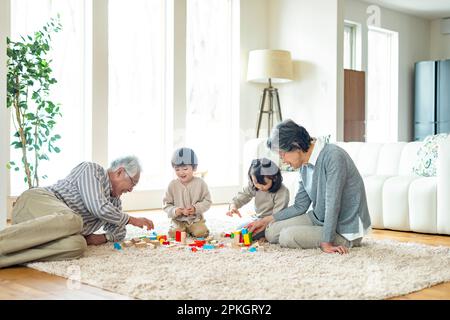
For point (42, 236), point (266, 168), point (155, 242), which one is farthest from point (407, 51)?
point (42, 236)

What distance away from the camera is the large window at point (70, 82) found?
17.3ft

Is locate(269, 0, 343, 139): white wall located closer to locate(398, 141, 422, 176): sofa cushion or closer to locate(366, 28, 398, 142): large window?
locate(398, 141, 422, 176): sofa cushion

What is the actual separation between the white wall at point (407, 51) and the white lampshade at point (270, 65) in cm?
276

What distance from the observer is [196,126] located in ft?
21.4

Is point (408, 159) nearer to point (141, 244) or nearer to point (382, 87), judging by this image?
point (141, 244)

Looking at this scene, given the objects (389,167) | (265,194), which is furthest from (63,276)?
(389,167)

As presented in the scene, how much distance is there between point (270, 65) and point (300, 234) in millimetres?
3555

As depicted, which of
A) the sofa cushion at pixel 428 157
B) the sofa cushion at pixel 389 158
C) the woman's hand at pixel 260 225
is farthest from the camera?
the sofa cushion at pixel 389 158

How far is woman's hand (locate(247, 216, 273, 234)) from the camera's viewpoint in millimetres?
3393

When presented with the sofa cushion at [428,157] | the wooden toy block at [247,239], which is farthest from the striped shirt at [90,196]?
the sofa cushion at [428,157]

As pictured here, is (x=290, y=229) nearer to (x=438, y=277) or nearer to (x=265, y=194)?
(x=265, y=194)

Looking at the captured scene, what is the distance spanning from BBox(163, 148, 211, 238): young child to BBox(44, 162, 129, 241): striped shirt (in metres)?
0.50

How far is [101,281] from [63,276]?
224 millimetres

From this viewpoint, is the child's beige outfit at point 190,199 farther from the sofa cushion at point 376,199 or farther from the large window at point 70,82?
the large window at point 70,82
